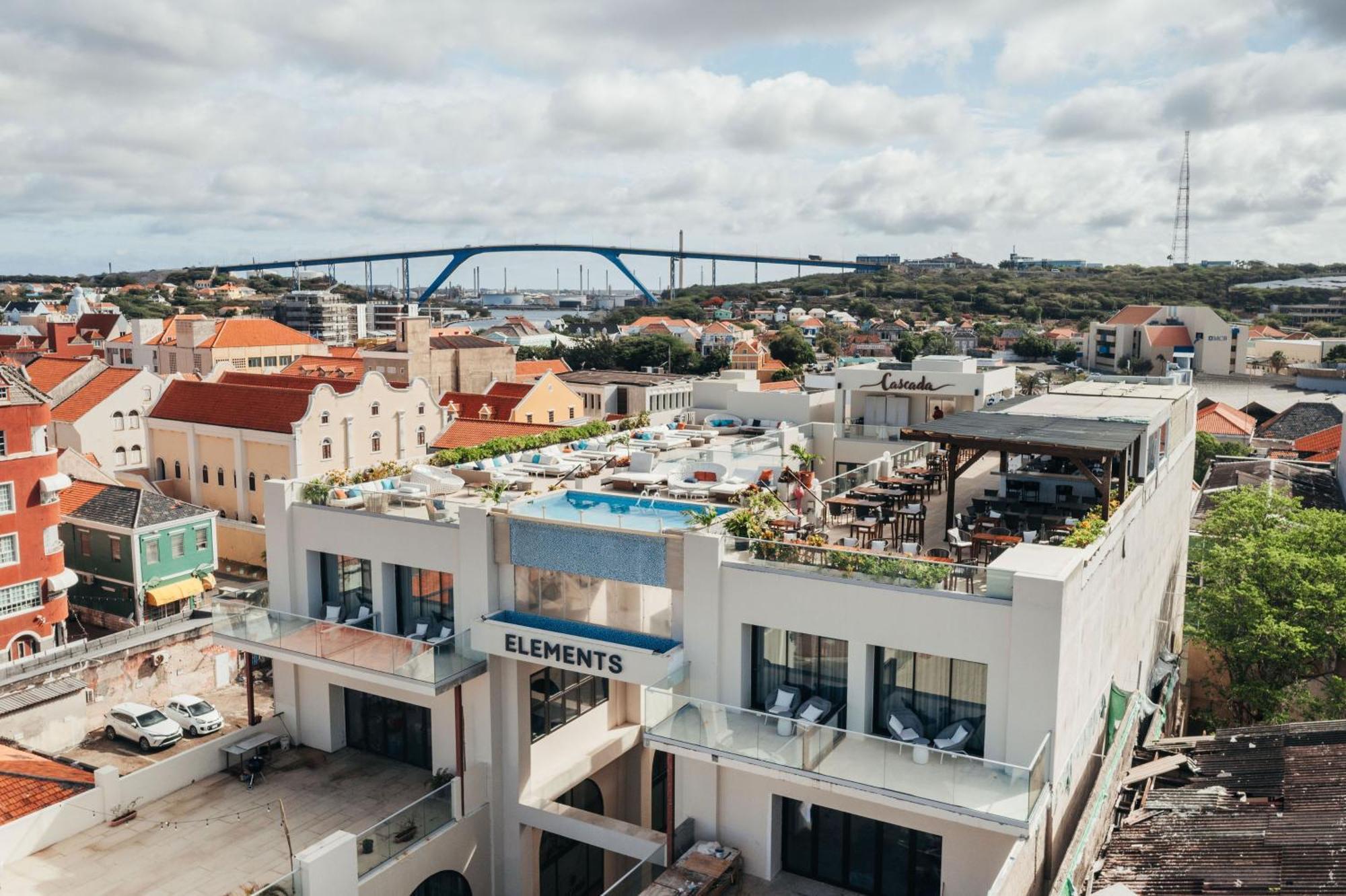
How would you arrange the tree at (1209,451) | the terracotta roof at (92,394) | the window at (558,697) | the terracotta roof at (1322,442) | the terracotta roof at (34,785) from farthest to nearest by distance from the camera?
the terracotta roof at (1322,442)
the tree at (1209,451)
the terracotta roof at (92,394)
the window at (558,697)
the terracotta roof at (34,785)

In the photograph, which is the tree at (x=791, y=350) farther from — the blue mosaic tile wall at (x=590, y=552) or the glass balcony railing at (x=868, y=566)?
the glass balcony railing at (x=868, y=566)

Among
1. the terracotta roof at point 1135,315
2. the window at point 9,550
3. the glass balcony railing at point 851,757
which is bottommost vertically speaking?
the window at point 9,550

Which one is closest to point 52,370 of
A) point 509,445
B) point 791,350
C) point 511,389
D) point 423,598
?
point 511,389

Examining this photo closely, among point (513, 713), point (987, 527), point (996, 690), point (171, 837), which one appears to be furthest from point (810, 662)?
point (171, 837)

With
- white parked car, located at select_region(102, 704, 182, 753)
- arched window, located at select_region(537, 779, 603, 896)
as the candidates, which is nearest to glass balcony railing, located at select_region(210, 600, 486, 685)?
arched window, located at select_region(537, 779, 603, 896)

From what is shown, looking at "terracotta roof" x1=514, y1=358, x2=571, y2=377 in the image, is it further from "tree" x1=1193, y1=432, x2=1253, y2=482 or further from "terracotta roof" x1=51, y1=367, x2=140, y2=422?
"tree" x1=1193, y1=432, x2=1253, y2=482

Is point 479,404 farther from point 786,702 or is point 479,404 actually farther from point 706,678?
point 786,702

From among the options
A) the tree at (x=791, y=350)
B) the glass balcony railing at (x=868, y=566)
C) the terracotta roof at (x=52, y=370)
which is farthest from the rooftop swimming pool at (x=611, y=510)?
the tree at (x=791, y=350)
